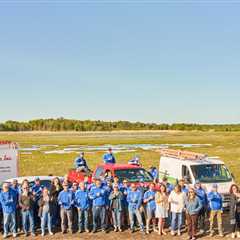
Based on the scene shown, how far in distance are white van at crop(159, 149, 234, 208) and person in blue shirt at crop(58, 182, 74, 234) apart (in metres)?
5.05

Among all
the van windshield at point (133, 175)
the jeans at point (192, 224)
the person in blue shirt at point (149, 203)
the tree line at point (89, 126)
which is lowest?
the jeans at point (192, 224)

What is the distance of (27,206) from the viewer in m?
13.3

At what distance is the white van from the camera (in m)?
16.2

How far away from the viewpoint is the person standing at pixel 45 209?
1343 centimetres

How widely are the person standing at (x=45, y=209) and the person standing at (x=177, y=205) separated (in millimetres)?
3626

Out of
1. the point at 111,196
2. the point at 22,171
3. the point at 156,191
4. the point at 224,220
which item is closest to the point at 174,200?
the point at 156,191

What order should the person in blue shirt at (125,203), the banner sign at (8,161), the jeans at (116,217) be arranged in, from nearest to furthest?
the jeans at (116,217)
the person in blue shirt at (125,203)
the banner sign at (8,161)

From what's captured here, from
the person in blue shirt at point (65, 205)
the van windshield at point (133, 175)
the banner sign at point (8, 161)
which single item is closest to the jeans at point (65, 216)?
the person in blue shirt at point (65, 205)

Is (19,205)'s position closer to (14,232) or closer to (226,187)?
(14,232)

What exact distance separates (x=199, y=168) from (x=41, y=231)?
21.1 feet

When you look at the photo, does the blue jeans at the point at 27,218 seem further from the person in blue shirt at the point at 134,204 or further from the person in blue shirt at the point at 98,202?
the person in blue shirt at the point at 134,204

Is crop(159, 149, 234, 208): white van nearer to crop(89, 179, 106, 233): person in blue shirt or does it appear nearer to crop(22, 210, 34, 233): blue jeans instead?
crop(89, 179, 106, 233): person in blue shirt

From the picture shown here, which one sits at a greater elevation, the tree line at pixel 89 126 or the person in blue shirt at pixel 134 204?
the tree line at pixel 89 126

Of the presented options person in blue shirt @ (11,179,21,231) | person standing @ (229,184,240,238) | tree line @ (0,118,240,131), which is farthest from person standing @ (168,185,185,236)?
tree line @ (0,118,240,131)
